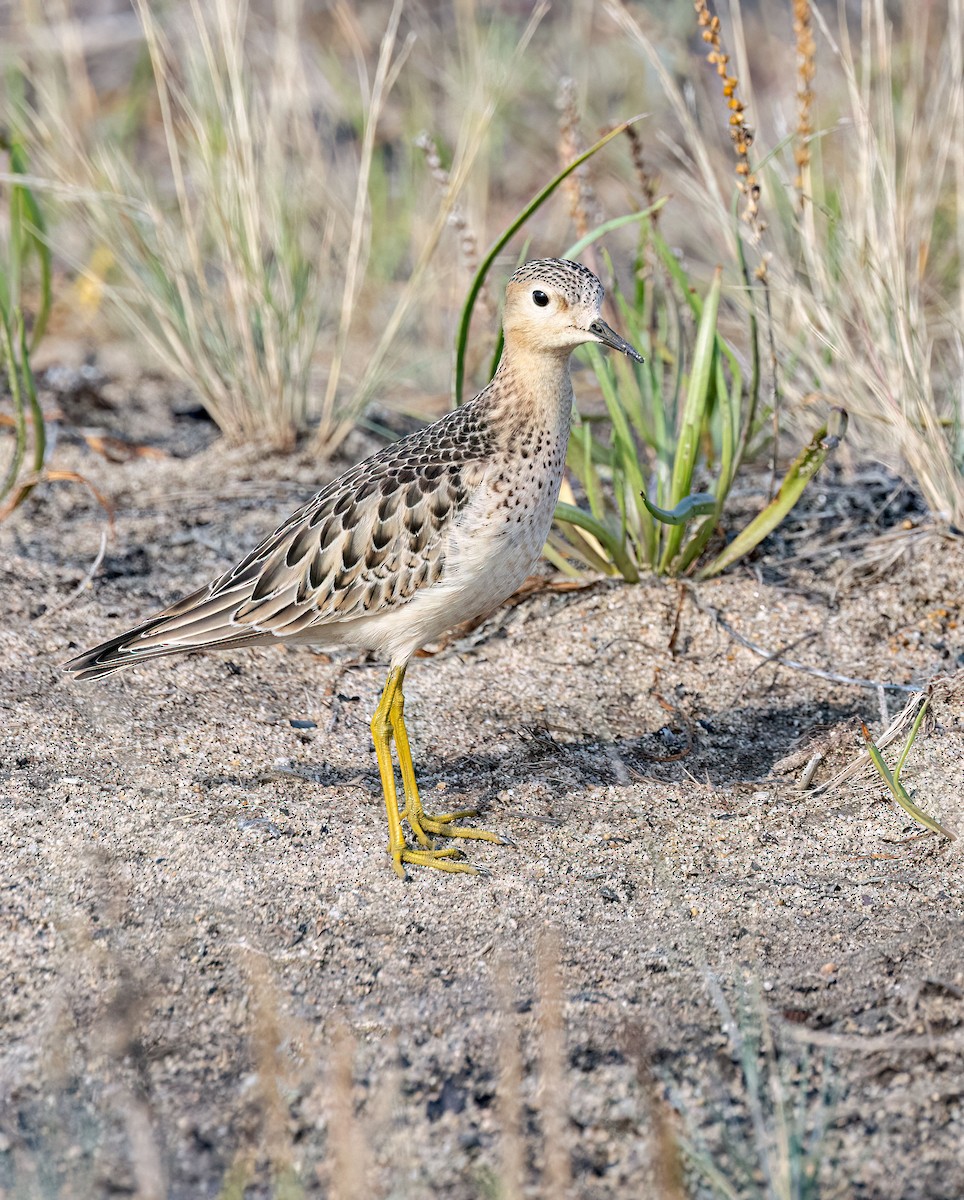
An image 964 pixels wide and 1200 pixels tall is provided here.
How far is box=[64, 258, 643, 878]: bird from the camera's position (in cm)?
371

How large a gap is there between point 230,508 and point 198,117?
1.69 meters

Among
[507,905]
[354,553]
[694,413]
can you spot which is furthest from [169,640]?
[694,413]

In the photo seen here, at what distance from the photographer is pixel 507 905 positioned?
3.46 metres

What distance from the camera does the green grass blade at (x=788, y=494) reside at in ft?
14.2

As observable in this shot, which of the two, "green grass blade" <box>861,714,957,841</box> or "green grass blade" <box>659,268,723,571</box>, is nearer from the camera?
"green grass blade" <box>861,714,957,841</box>

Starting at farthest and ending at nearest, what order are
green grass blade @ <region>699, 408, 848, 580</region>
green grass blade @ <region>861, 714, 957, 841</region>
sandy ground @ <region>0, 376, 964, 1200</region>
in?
green grass blade @ <region>699, 408, 848, 580</region> → green grass blade @ <region>861, 714, 957, 841</region> → sandy ground @ <region>0, 376, 964, 1200</region>

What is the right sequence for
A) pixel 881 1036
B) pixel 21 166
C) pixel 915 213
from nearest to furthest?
pixel 881 1036 → pixel 21 166 → pixel 915 213

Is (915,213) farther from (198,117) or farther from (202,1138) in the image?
(202,1138)

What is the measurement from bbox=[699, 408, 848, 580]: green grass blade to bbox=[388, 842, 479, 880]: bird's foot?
1.73 metres

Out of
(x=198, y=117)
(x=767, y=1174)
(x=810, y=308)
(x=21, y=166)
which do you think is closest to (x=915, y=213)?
(x=810, y=308)

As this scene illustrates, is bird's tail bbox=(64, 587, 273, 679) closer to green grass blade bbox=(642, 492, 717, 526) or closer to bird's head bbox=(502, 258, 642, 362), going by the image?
bird's head bbox=(502, 258, 642, 362)

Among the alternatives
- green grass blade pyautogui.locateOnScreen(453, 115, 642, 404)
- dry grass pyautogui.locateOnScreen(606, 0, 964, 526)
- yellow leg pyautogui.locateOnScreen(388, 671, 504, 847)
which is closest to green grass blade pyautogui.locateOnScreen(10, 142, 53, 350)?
green grass blade pyautogui.locateOnScreen(453, 115, 642, 404)

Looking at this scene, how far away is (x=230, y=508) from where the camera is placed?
5703 millimetres

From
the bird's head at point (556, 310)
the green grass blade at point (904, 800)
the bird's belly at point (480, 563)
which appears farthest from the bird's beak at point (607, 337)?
the green grass blade at point (904, 800)
